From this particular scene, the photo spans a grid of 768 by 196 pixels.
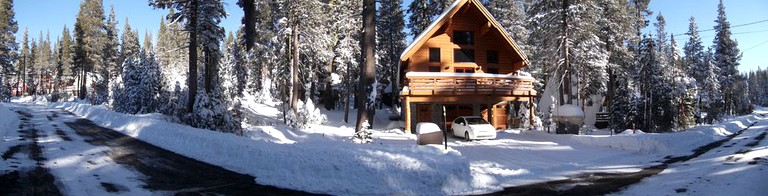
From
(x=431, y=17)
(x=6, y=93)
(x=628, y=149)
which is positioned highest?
(x=431, y=17)

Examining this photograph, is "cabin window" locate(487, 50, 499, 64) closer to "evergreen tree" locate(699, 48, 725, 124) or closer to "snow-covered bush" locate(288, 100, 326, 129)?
"snow-covered bush" locate(288, 100, 326, 129)

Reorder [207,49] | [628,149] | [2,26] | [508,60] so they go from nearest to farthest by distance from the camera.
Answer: [628,149] < [207,49] < [508,60] < [2,26]

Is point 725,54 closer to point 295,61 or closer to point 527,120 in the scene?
point 527,120

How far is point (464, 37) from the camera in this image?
92.8ft

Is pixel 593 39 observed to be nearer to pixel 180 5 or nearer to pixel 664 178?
pixel 664 178

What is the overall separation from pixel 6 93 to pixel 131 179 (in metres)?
78.4

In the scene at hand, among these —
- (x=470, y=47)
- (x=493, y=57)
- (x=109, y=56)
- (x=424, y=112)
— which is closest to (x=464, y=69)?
(x=470, y=47)

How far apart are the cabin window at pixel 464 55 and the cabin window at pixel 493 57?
4.62 feet

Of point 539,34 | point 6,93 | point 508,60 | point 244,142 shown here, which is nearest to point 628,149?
point 539,34

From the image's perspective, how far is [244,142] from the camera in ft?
36.8

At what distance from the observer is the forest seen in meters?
22.2

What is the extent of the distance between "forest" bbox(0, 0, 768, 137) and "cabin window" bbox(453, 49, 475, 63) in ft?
13.1

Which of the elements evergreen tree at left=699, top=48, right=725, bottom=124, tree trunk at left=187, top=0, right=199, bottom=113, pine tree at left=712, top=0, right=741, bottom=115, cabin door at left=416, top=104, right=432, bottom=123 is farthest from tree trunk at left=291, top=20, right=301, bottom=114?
pine tree at left=712, top=0, right=741, bottom=115

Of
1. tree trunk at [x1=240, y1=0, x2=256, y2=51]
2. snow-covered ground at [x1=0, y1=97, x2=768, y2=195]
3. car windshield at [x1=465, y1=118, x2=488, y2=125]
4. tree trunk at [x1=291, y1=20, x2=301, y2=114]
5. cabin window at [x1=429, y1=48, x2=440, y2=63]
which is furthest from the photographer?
tree trunk at [x1=291, y1=20, x2=301, y2=114]
